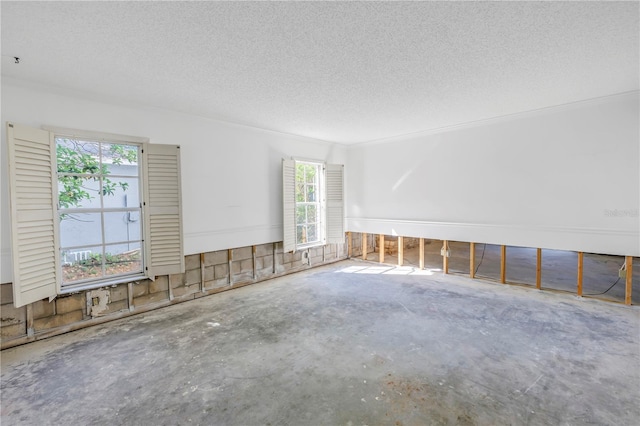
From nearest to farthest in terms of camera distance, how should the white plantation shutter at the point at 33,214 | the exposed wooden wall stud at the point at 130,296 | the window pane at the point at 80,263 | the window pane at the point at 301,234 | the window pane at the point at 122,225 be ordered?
the white plantation shutter at the point at 33,214, the exposed wooden wall stud at the point at 130,296, the window pane at the point at 80,263, the window pane at the point at 122,225, the window pane at the point at 301,234

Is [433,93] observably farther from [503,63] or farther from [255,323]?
[255,323]

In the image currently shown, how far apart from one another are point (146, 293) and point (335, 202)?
3772 mm

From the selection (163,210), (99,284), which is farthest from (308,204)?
(99,284)

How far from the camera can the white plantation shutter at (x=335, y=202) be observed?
20.0 feet

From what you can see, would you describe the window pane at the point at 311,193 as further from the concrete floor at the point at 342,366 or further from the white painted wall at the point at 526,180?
the concrete floor at the point at 342,366

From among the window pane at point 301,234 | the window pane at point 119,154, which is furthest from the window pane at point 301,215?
the window pane at point 119,154

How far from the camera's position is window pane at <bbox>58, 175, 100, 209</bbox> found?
344 cm

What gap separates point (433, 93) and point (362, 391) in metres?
3.22

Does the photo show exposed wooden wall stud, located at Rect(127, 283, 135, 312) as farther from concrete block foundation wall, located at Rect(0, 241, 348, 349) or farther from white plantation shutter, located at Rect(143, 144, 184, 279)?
white plantation shutter, located at Rect(143, 144, 184, 279)

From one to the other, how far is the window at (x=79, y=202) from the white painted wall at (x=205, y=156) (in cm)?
21

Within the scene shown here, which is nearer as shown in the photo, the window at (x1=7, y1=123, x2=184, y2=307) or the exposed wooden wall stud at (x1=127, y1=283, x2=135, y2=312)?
the window at (x1=7, y1=123, x2=184, y2=307)

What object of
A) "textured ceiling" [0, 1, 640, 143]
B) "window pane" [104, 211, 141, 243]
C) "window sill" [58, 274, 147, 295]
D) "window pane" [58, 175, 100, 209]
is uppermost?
"textured ceiling" [0, 1, 640, 143]

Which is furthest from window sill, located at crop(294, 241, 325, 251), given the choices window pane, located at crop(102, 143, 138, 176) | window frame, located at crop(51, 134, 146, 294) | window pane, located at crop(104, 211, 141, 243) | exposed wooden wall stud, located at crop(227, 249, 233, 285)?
window pane, located at crop(102, 143, 138, 176)

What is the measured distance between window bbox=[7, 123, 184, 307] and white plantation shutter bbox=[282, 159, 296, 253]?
1788 mm
